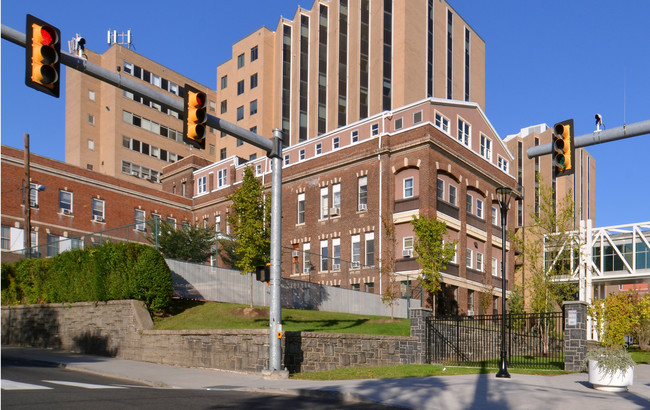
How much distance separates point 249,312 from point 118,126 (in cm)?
5479

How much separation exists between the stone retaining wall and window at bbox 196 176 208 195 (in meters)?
34.7

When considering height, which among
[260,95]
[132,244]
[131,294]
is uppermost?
[260,95]

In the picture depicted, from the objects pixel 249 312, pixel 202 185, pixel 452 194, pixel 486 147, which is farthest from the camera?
pixel 202 185

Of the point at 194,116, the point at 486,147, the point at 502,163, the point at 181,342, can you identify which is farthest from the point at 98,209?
the point at 194,116

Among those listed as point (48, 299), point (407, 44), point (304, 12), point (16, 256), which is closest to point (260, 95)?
point (304, 12)

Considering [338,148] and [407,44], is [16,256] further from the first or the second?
[407,44]

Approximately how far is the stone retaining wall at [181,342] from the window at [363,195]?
23.0 meters

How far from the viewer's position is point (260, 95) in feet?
238

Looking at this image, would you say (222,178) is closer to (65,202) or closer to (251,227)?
(65,202)

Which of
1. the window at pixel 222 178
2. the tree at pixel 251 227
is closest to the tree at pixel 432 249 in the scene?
the tree at pixel 251 227

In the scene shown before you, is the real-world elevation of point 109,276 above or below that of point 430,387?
above

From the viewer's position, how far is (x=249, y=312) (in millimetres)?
27797

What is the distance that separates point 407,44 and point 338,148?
20.9 m

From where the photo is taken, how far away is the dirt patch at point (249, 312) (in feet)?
89.8
